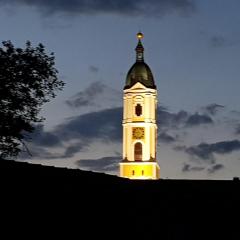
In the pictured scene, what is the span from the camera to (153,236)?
100 ft

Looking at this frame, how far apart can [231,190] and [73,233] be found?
33.0 feet

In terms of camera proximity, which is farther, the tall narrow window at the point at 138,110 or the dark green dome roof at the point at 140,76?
the dark green dome roof at the point at 140,76

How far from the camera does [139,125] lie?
447 feet

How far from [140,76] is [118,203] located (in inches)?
4388

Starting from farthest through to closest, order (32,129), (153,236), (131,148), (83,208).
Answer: (131,148), (32,129), (153,236), (83,208)

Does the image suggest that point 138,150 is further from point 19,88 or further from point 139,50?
point 19,88

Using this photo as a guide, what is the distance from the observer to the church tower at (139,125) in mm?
131875

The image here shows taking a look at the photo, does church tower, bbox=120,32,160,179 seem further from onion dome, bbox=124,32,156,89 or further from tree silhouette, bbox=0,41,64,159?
tree silhouette, bbox=0,41,64,159

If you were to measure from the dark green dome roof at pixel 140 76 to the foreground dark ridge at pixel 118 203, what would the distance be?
341 ft

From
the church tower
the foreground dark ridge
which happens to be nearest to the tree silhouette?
the foreground dark ridge

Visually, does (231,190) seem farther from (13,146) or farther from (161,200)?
(13,146)

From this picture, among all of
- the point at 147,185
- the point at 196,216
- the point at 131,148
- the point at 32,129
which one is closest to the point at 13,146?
the point at 32,129

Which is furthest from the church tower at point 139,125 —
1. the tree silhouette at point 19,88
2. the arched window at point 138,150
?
the tree silhouette at point 19,88

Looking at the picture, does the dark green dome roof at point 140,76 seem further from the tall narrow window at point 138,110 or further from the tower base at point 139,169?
the tower base at point 139,169
